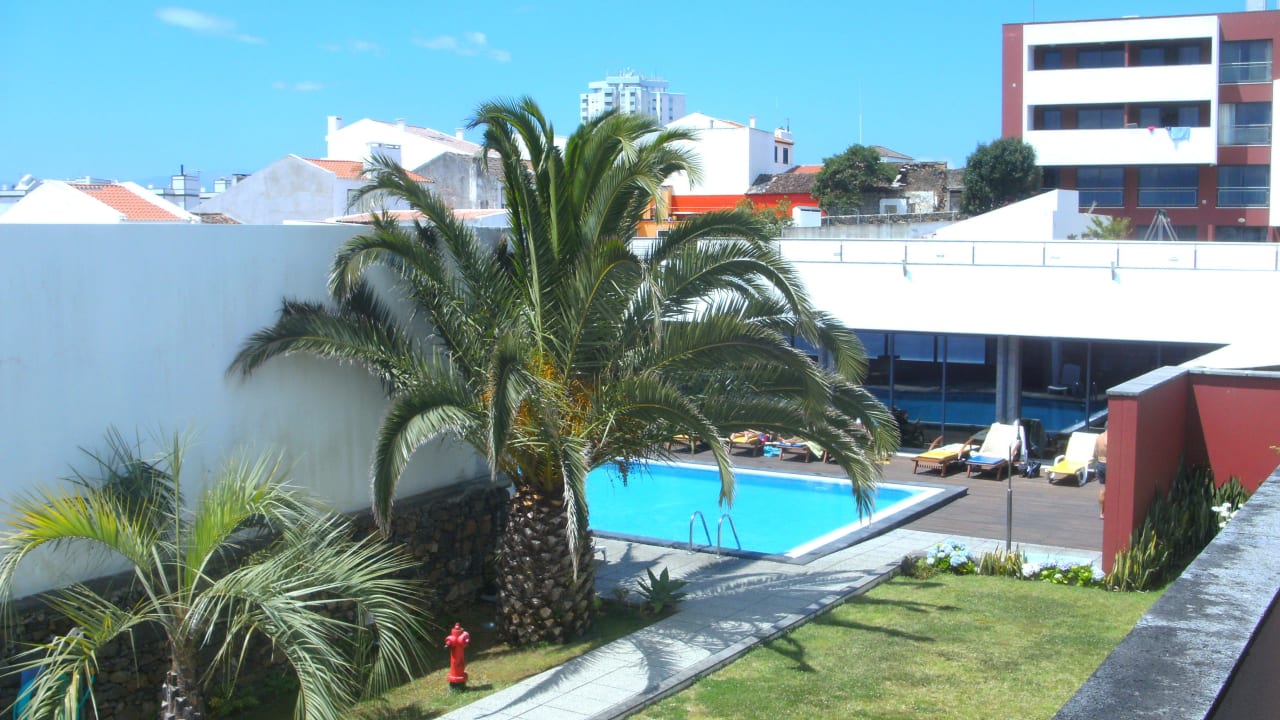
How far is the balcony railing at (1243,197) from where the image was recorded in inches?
1794

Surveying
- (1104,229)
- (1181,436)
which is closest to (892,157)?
(1104,229)

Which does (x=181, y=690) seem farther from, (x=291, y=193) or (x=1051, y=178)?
(x=1051, y=178)

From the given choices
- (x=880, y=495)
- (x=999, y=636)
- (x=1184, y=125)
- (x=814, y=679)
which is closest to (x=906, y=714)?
(x=814, y=679)

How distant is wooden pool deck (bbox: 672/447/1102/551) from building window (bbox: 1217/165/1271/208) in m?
31.5

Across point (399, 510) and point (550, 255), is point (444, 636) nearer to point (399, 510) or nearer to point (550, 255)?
point (399, 510)

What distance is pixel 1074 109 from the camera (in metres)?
48.2

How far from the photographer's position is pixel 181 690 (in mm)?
8211

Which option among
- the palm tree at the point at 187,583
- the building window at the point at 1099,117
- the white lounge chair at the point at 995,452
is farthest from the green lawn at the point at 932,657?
the building window at the point at 1099,117

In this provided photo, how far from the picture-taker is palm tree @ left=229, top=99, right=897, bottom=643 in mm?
10625

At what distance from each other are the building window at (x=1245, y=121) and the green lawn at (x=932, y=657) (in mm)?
40002

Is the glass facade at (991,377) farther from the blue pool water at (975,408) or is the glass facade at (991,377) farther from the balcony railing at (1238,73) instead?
the balcony railing at (1238,73)

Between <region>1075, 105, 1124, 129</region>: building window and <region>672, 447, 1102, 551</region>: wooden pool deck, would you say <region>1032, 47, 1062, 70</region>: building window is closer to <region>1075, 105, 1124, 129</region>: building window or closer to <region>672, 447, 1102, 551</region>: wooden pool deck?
<region>1075, 105, 1124, 129</region>: building window

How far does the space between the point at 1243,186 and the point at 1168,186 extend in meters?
2.80

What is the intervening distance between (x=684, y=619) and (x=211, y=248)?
581 centimetres
